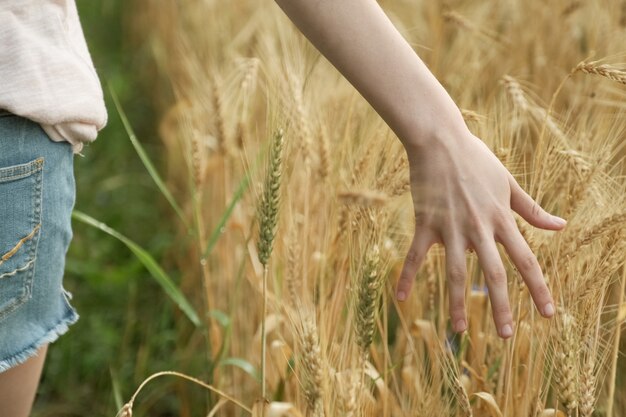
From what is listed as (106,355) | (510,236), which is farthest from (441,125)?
(106,355)

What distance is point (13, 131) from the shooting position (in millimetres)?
918

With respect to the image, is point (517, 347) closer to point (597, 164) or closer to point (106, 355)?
point (597, 164)

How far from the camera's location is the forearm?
2.69ft

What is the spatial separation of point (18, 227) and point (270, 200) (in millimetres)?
365

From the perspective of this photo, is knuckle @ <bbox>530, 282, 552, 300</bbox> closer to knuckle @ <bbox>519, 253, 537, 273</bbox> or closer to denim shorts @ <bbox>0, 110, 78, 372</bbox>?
knuckle @ <bbox>519, 253, 537, 273</bbox>

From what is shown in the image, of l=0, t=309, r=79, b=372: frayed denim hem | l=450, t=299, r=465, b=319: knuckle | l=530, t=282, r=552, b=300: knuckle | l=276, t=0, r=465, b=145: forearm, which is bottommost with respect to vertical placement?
l=0, t=309, r=79, b=372: frayed denim hem

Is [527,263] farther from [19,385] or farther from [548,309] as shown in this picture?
[19,385]

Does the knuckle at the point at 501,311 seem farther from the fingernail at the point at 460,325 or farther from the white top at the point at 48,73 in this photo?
the white top at the point at 48,73

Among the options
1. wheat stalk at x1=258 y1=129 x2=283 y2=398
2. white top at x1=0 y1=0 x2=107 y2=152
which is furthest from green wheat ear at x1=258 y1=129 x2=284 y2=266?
white top at x1=0 y1=0 x2=107 y2=152

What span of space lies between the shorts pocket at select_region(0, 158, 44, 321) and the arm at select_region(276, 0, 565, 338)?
1.17 ft

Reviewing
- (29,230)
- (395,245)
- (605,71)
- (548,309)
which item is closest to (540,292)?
(548,309)

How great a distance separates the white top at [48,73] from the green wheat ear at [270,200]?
0.27 m

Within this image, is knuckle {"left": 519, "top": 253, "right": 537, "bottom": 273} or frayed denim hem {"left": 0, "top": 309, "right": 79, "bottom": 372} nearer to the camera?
knuckle {"left": 519, "top": 253, "right": 537, "bottom": 273}

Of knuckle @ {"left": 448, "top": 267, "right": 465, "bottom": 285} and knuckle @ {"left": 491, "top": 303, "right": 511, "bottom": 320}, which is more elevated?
knuckle @ {"left": 448, "top": 267, "right": 465, "bottom": 285}
